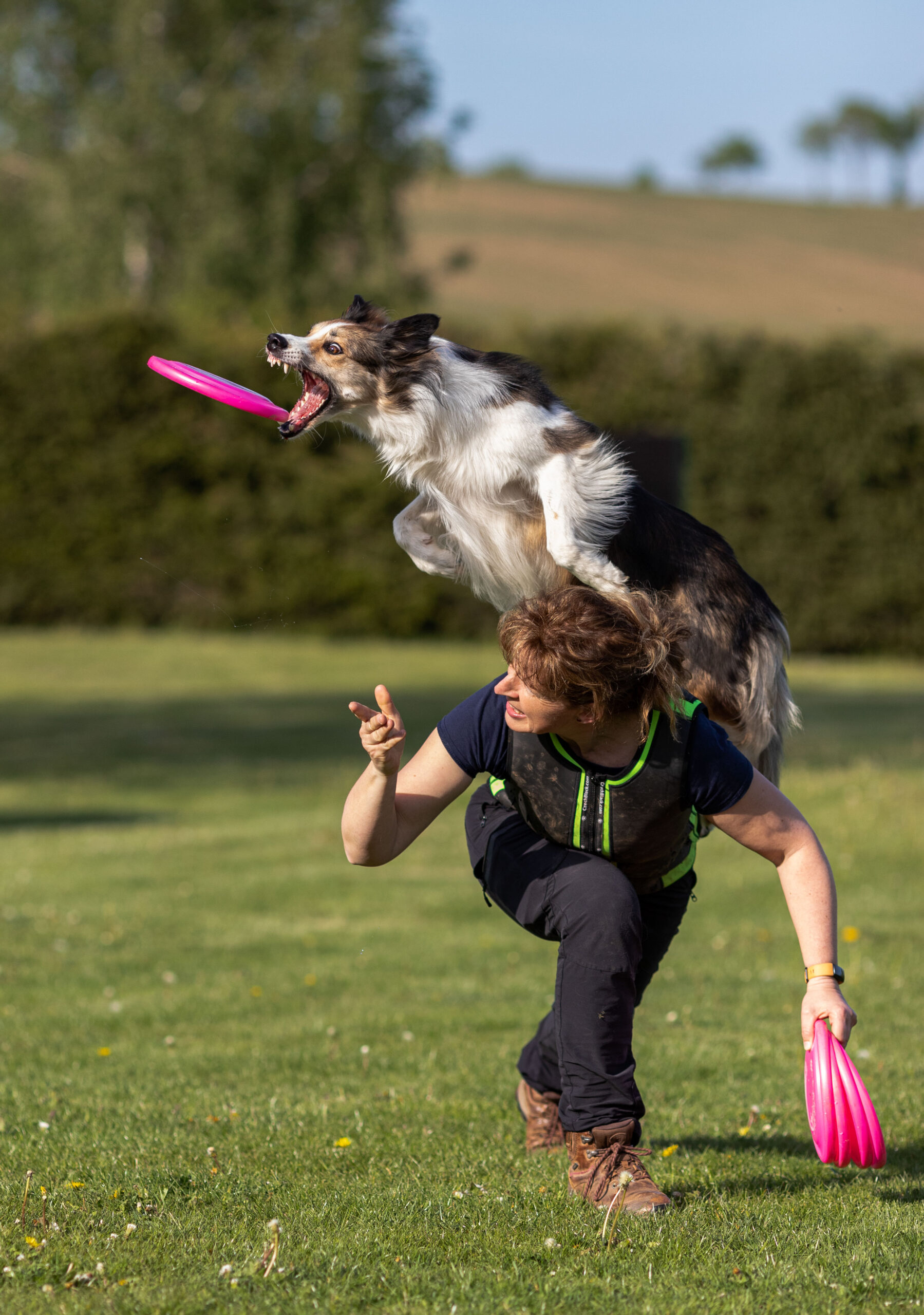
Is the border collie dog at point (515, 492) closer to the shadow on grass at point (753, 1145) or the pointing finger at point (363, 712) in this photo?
the pointing finger at point (363, 712)

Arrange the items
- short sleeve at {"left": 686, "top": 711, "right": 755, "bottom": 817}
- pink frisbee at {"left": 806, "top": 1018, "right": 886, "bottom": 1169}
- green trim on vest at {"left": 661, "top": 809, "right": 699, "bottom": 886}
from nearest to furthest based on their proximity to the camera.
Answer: pink frisbee at {"left": 806, "top": 1018, "right": 886, "bottom": 1169}
short sleeve at {"left": 686, "top": 711, "right": 755, "bottom": 817}
green trim on vest at {"left": 661, "top": 809, "right": 699, "bottom": 886}

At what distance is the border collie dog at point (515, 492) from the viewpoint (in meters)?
3.53

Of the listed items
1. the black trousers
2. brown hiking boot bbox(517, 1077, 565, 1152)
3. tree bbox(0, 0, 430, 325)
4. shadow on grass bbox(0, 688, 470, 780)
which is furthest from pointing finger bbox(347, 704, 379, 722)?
tree bbox(0, 0, 430, 325)

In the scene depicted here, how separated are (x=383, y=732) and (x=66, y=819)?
9858mm

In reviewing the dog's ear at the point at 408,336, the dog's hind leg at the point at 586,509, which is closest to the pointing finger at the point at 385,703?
the dog's hind leg at the point at 586,509

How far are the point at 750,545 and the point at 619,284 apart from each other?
3542 cm

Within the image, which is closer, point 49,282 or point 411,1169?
point 411,1169

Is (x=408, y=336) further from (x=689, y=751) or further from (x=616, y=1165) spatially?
(x=616, y=1165)

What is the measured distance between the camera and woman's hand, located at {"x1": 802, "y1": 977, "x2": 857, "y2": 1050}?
11.2 ft

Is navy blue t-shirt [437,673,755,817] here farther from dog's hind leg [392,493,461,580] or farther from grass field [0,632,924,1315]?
grass field [0,632,924,1315]

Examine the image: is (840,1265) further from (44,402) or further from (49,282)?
(49,282)

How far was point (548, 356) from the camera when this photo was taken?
22.0 metres

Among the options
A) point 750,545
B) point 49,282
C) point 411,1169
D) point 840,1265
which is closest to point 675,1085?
point 411,1169

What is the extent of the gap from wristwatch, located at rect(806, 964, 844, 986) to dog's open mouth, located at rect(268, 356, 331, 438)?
6.09 feet
